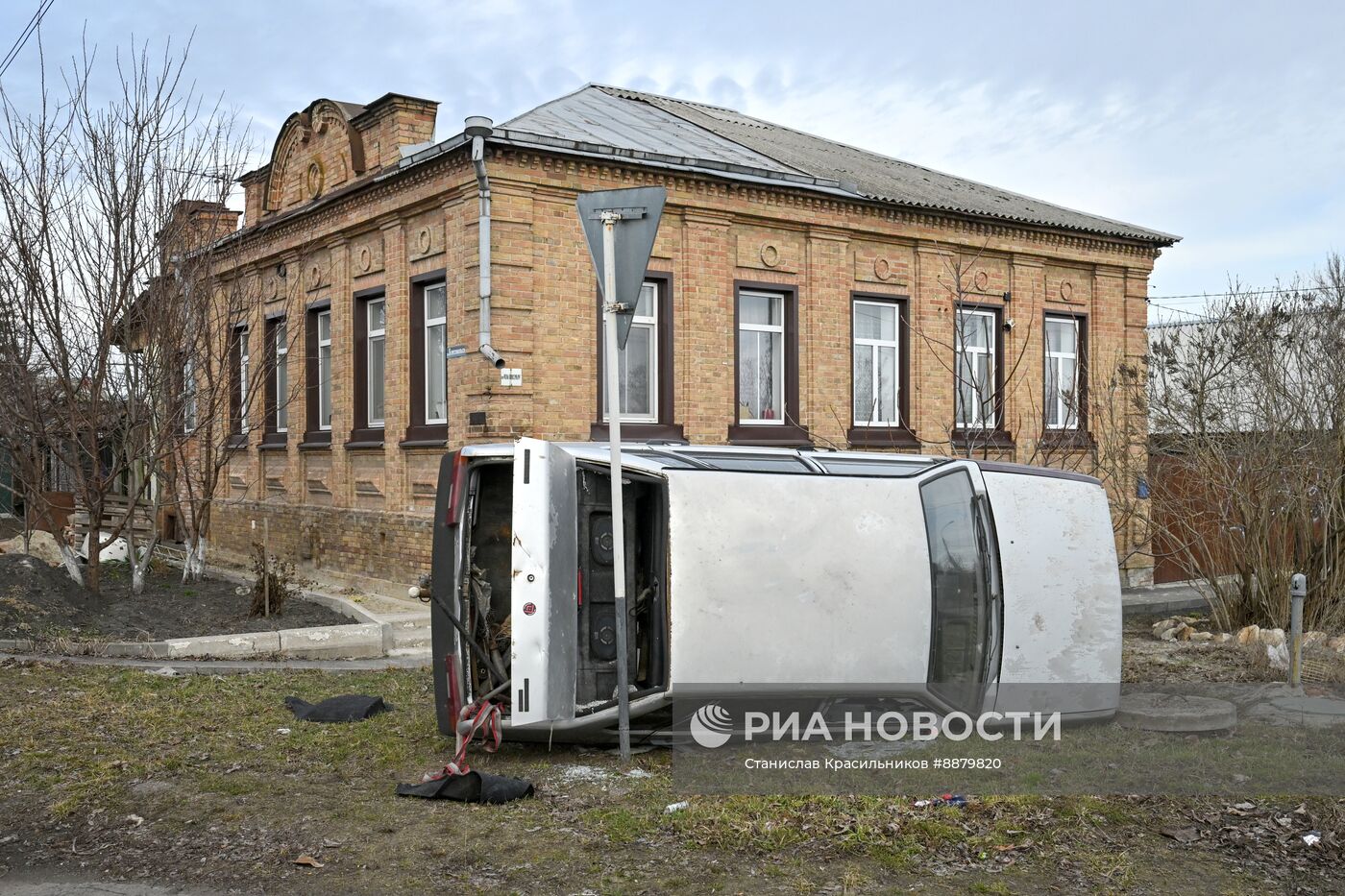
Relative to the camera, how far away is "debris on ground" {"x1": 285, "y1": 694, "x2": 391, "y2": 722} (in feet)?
26.4

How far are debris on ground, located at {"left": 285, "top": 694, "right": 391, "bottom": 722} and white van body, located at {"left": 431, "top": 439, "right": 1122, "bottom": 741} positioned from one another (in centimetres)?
140

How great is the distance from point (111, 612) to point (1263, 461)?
39.1ft

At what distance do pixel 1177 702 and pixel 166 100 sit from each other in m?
12.1

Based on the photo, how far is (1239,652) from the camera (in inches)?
420

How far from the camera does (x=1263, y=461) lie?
39.6 ft

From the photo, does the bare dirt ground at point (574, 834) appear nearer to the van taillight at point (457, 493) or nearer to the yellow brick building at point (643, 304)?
the van taillight at point (457, 493)

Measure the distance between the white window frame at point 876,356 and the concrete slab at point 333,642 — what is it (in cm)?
865

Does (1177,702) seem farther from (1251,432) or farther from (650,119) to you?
→ (650,119)

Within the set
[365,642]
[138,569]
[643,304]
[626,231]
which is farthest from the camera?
[643,304]

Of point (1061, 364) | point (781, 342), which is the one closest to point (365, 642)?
point (781, 342)

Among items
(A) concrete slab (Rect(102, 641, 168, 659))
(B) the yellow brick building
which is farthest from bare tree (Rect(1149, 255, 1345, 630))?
(A) concrete slab (Rect(102, 641, 168, 659))

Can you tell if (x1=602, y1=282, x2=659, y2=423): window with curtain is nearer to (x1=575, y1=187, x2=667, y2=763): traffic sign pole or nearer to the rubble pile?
the rubble pile

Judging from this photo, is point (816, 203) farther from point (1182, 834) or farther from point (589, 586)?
point (1182, 834)

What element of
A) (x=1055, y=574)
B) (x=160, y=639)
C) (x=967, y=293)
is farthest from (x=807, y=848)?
(x=967, y=293)
